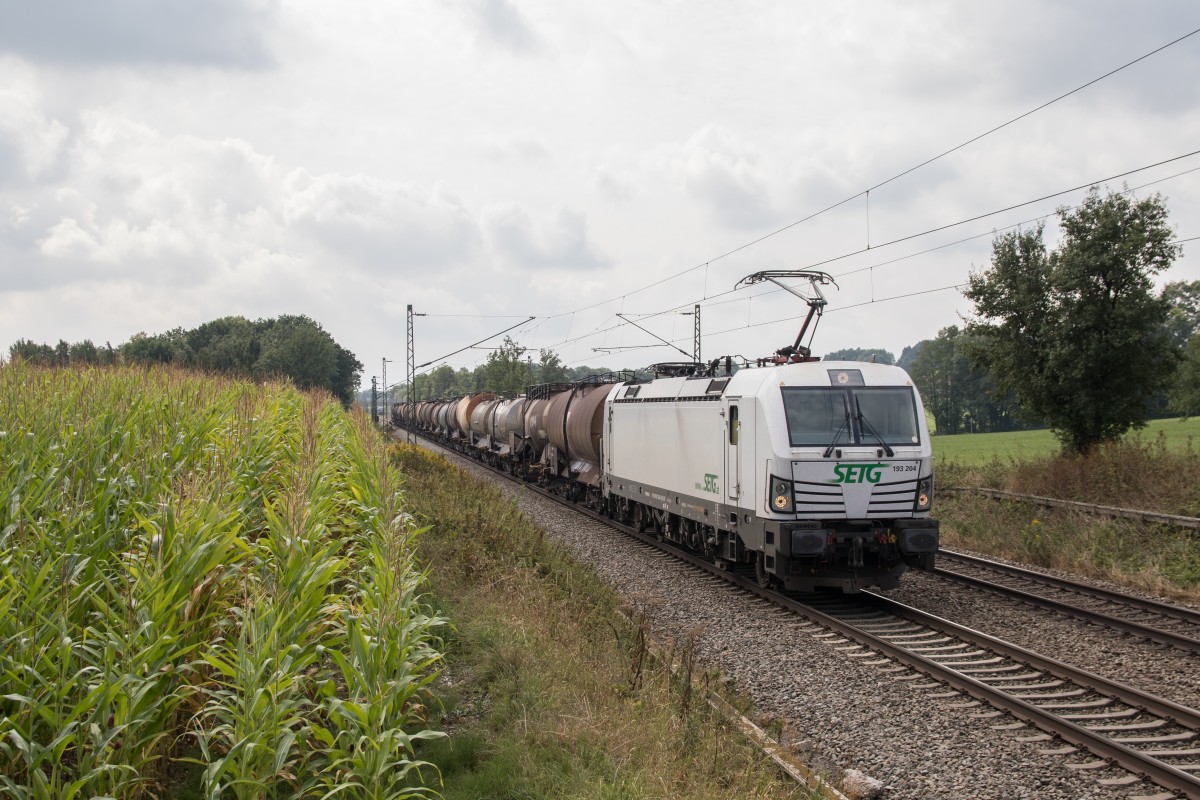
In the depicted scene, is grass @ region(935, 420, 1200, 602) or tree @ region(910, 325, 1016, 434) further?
tree @ region(910, 325, 1016, 434)

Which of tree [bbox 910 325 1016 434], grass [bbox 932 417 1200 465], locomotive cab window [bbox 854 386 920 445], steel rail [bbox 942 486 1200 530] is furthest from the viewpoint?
tree [bbox 910 325 1016 434]

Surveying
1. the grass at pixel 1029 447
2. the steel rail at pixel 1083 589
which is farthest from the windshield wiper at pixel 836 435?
the grass at pixel 1029 447

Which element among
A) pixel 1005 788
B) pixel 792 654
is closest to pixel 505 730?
pixel 1005 788

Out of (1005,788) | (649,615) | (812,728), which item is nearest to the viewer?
(1005,788)

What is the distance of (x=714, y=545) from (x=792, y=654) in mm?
4646

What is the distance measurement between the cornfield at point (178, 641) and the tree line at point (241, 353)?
5684 millimetres

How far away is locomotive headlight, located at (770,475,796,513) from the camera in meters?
11.7

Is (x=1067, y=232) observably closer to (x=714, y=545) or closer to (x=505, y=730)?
(x=714, y=545)

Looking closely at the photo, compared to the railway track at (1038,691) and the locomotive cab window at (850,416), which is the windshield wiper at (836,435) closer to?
the locomotive cab window at (850,416)

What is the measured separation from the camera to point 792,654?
10070 mm

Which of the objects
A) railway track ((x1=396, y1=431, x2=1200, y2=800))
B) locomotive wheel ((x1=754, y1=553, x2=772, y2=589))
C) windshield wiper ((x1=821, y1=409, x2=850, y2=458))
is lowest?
railway track ((x1=396, y1=431, x2=1200, y2=800))

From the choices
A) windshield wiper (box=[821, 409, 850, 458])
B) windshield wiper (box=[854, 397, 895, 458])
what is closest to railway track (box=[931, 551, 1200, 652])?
windshield wiper (box=[854, 397, 895, 458])

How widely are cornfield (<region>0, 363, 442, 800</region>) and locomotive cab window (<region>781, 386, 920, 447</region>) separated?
6236mm

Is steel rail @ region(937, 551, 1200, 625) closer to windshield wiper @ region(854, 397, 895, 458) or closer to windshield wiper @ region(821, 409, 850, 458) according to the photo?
windshield wiper @ region(854, 397, 895, 458)
